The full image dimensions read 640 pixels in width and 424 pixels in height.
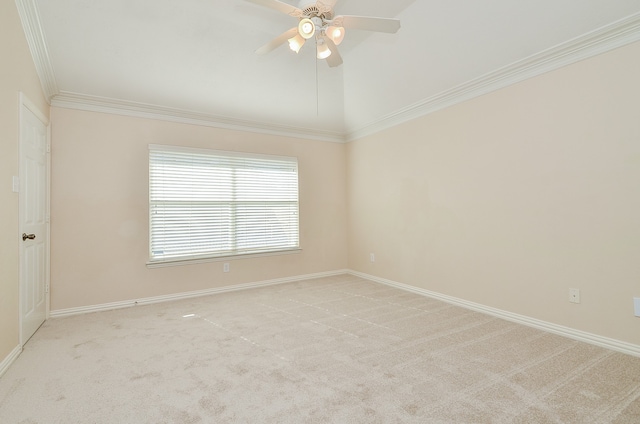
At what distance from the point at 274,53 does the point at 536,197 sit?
321 cm

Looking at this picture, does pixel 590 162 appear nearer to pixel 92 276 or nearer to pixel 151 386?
pixel 151 386

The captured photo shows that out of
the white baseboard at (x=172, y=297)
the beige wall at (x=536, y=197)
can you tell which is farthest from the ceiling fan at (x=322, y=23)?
the white baseboard at (x=172, y=297)

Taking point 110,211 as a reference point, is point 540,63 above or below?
above

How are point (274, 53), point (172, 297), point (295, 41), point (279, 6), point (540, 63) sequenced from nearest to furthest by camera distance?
point (279, 6) → point (295, 41) → point (540, 63) → point (274, 53) → point (172, 297)

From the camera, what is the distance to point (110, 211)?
383 centimetres

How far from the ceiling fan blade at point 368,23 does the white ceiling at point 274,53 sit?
Answer: 0.88 metres

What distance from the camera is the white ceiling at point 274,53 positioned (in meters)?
2.70

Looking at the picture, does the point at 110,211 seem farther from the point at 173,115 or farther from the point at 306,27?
the point at 306,27

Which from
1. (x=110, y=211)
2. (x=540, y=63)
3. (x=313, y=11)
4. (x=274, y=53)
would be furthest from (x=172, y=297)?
(x=540, y=63)

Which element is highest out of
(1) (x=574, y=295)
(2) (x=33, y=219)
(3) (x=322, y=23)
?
(3) (x=322, y=23)

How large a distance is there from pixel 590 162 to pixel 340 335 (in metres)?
2.60

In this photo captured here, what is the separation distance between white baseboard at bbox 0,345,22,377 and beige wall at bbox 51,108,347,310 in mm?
1191

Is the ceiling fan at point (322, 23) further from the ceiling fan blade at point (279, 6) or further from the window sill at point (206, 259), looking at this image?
the window sill at point (206, 259)

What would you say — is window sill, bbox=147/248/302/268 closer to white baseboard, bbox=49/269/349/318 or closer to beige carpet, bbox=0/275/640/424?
white baseboard, bbox=49/269/349/318
